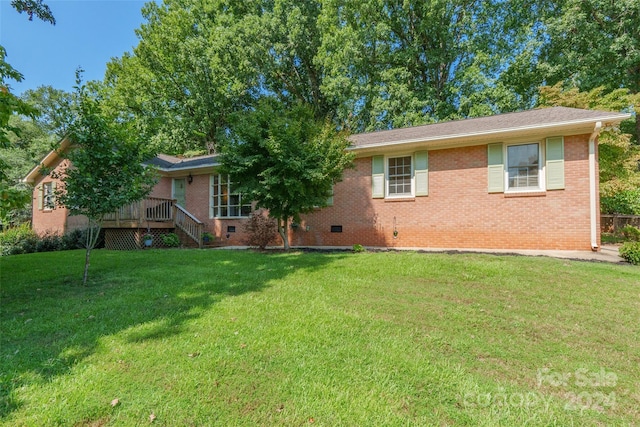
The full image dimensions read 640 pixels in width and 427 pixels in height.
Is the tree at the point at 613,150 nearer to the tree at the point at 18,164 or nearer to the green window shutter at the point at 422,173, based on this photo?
the green window shutter at the point at 422,173

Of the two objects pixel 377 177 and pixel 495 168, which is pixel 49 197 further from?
pixel 495 168

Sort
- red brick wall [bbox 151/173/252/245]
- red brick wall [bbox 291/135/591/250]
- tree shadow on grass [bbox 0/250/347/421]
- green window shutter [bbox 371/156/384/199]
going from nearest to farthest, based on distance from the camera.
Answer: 1. tree shadow on grass [bbox 0/250/347/421]
2. red brick wall [bbox 291/135/591/250]
3. green window shutter [bbox 371/156/384/199]
4. red brick wall [bbox 151/173/252/245]

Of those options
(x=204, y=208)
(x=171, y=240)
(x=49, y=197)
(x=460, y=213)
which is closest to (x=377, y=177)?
(x=460, y=213)

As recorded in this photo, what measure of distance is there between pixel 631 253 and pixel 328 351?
788 centimetres

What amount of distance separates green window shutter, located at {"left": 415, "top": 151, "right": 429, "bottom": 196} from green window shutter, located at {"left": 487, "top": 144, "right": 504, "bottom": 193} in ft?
5.76

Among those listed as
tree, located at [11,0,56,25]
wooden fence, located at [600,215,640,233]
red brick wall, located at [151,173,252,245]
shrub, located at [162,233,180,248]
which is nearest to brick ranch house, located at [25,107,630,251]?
red brick wall, located at [151,173,252,245]

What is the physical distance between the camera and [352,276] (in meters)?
5.84

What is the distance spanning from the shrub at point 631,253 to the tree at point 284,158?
6749mm

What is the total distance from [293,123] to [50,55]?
9.57m

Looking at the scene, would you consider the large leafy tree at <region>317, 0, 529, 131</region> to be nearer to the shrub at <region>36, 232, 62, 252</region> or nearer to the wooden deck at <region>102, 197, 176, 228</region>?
the wooden deck at <region>102, 197, 176, 228</region>

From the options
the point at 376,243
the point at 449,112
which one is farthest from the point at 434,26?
the point at 376,243

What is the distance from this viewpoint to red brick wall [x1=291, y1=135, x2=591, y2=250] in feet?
27.6

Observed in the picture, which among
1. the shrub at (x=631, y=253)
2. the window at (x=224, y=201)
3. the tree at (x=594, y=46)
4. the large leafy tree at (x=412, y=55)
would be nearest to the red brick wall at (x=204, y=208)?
the window at (x=224, y=201)

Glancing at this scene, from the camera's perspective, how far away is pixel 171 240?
1181 centimetres
